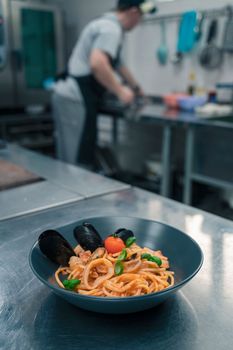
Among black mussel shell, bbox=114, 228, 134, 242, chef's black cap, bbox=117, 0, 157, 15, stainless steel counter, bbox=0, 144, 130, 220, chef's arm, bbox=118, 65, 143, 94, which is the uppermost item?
chef's black cap, bbox=117, 0, 157, 15

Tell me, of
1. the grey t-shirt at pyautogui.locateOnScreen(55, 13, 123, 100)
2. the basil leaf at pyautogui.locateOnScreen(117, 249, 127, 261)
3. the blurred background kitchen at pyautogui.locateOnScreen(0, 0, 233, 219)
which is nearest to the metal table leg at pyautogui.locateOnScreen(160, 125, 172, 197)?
the blurred background kitchen at pyautogui.locateOnScreen(0, 0, 233, 219)

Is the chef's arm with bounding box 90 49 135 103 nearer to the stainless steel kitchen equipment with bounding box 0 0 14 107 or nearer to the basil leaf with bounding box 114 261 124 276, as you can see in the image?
the stainless steel kitchen equipment with bounding box 0 0 14 107

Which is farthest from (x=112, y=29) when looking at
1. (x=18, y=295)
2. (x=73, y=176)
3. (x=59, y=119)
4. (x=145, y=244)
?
(x=18, y=295)

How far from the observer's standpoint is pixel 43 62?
3848mm

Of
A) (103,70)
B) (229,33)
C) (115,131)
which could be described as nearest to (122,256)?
(103,70)

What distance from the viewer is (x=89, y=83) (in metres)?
2.72

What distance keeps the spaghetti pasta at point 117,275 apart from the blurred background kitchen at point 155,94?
1562 mm

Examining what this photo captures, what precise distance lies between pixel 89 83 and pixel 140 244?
81.3 inches

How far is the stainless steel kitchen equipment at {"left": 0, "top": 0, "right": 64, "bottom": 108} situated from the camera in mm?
3504

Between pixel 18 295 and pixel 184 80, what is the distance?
2.85m

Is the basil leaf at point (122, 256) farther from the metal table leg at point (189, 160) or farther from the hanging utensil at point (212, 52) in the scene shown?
the hanging utensil at point (212, 52)

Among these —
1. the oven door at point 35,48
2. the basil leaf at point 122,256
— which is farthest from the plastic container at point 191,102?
the basil leaf at point 122,256

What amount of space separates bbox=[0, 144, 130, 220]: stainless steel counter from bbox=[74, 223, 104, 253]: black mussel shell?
0.33m

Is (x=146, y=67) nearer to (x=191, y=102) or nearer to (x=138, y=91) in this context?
(x=138, y=91)
